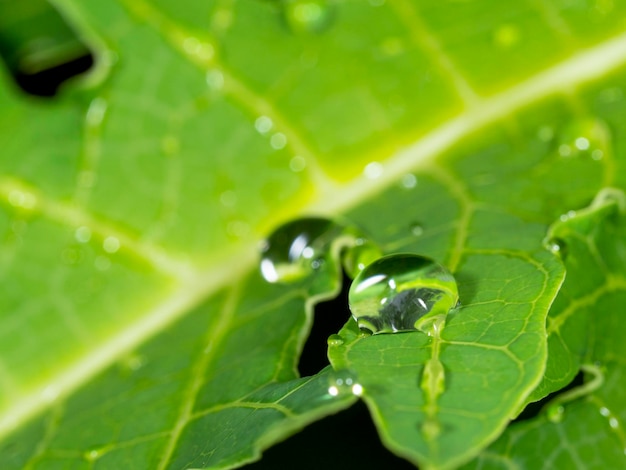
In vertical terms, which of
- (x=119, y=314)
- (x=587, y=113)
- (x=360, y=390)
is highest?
(x=360, y=390)

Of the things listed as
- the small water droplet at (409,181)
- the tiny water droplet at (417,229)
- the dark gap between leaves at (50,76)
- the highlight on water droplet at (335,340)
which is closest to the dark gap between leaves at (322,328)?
the highlight on water droplet at (335,340)

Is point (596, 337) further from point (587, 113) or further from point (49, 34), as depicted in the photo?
point (49, 34)

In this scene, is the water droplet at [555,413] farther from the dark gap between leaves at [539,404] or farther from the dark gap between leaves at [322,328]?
the dark gap between leaves at [322,328]

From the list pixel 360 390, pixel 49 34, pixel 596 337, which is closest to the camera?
pixel 360 390

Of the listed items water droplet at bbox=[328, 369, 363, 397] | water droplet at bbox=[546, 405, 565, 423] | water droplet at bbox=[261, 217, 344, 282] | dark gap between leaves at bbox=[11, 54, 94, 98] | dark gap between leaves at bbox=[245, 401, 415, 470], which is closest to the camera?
water droplet at bbox=[328, 369, 363, 397]

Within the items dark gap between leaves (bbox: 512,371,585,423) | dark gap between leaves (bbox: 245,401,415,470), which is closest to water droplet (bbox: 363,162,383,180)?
dark gap between leaves (bbox: 245,401,415,470)

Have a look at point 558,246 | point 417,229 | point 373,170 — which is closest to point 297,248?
point 417,229

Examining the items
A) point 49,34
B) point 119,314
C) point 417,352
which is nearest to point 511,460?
point 417,352

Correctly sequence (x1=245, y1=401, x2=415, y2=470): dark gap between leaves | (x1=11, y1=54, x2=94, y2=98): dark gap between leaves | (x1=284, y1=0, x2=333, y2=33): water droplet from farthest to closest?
(x1=11, y1=54, x2=94, y2=98): dark gap between leaves, (x1=284, y1=0, x2=333, y2=33): water droplet, (x1=245, y1=401, x2=415, y2=470): dark gap between leaves

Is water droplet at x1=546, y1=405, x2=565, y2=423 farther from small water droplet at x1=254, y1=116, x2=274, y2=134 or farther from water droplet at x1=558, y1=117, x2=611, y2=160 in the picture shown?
small water droplet at x1=254, y1=116, x2=274, y2=134
